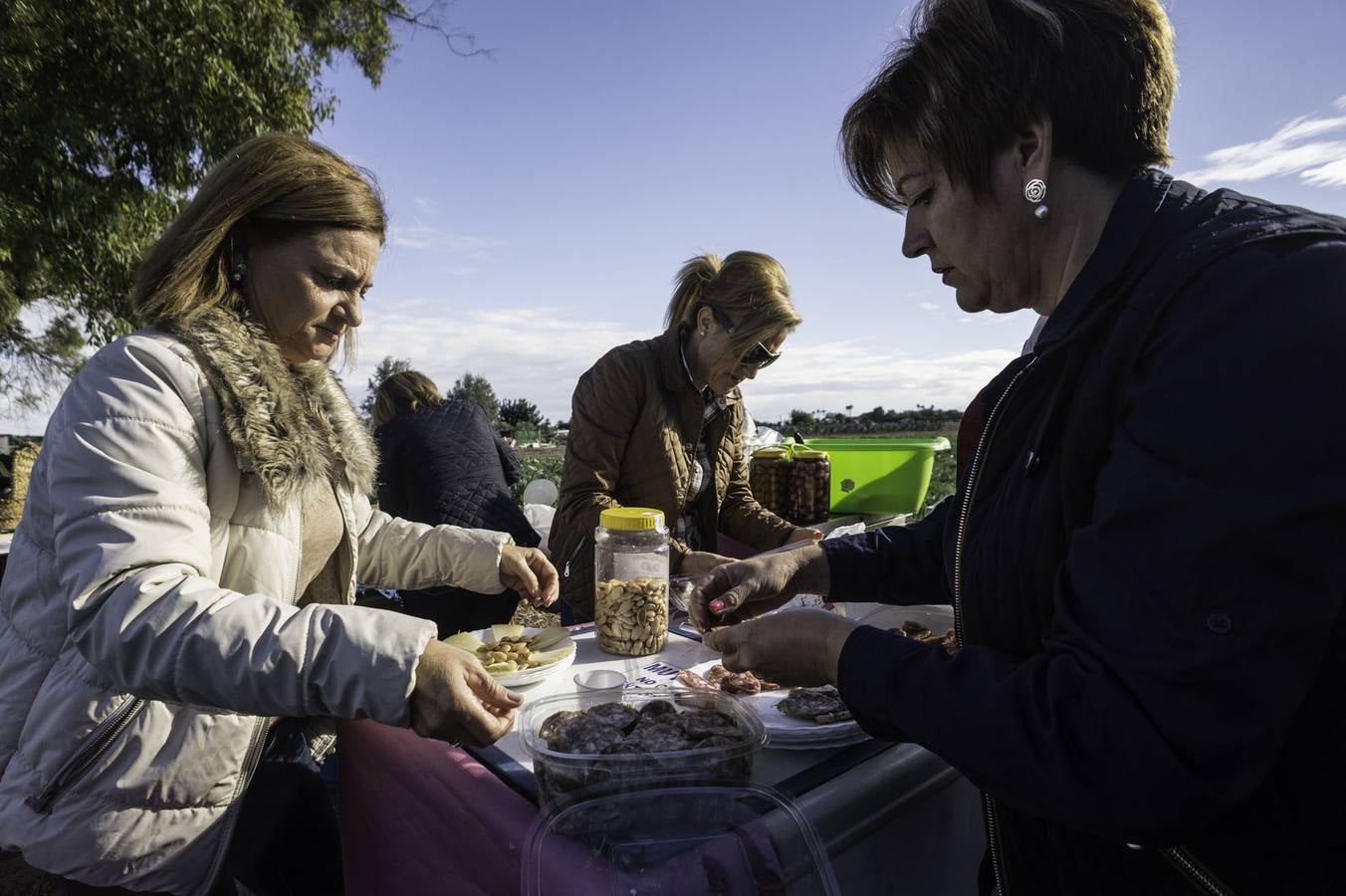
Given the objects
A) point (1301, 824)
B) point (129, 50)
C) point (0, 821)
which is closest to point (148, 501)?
point (0, 821)

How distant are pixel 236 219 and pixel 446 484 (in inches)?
116

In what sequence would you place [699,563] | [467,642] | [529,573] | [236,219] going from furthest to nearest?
[699,563]
[529,573]
[467,642]
[236,219]

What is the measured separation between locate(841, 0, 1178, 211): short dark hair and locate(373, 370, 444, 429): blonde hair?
4.09 metres

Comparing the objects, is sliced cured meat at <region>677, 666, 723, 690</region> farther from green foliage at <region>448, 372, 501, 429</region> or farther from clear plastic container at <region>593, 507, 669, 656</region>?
green foliage at <region>448, 372, 501, 429</region>

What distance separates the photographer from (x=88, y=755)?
1.31 m

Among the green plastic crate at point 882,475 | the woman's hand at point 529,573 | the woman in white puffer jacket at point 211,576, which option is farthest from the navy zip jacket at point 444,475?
the woman in white puffer jacket at point 211,576

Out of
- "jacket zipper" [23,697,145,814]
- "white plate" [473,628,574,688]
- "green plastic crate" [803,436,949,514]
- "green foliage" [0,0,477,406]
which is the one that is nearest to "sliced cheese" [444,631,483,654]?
"white plate" [473,628,574,688]

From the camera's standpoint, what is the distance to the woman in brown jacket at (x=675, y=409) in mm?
2785

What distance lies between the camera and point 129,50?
331 inches

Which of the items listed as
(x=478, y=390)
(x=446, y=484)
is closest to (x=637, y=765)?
(x=446, y=484)

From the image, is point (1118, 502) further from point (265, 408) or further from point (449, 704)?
point (265, 408)

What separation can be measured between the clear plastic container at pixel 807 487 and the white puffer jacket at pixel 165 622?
2.42 meters

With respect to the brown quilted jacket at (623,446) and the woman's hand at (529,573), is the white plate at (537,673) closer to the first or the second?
the woman's hand at (529,573)

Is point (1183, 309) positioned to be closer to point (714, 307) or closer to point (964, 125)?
point (964, 125)
